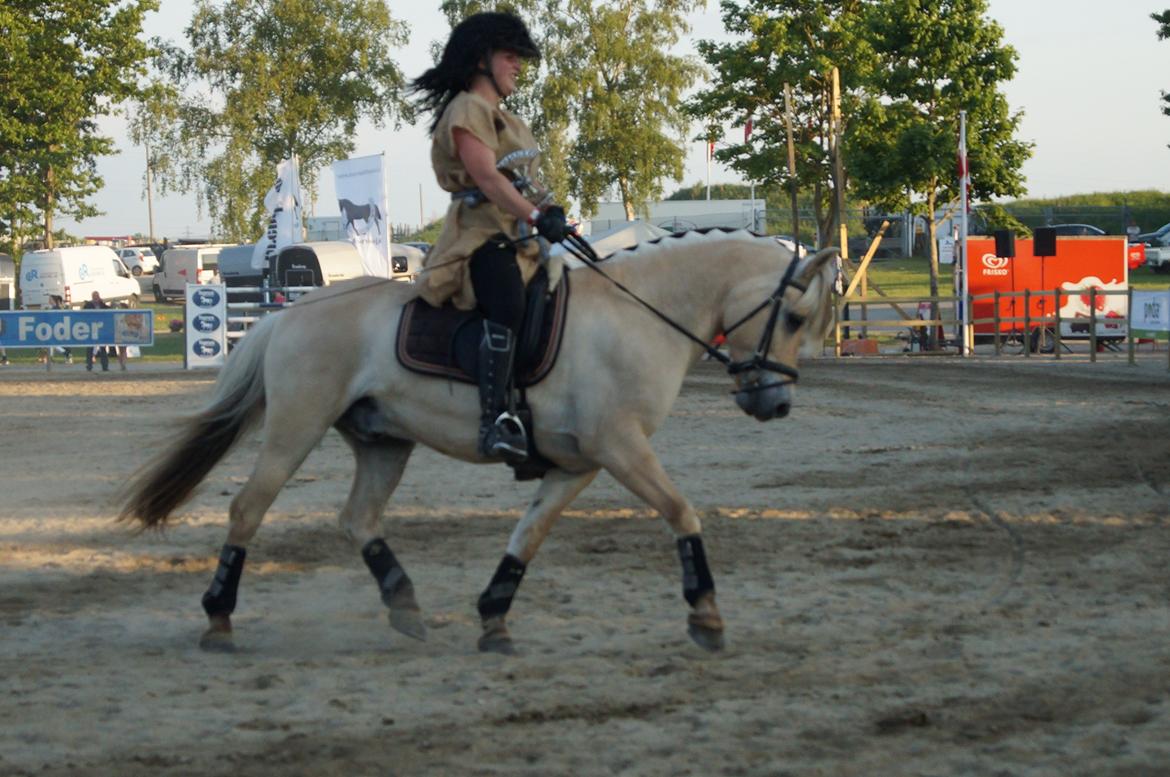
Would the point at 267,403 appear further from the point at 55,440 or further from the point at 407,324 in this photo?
the point at 55,440

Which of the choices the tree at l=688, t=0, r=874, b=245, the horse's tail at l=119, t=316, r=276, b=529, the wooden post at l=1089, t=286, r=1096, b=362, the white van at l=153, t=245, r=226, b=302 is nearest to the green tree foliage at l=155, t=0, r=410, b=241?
the white van at l=153, t=245, r=226, b=302

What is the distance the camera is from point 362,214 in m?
26.8

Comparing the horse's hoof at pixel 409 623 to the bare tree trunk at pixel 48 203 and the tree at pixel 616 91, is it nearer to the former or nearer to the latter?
the bare tree trunk at pixel 48 203

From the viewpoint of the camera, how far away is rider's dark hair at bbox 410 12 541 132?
22.3 feet

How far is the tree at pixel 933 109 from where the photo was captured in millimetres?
32938

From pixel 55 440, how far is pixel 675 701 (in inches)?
459

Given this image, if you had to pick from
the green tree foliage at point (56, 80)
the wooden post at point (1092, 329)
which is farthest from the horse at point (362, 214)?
the green tree foliage at point (56, 80)

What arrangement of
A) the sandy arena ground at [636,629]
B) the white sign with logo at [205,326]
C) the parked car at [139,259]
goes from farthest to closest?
1. the parked car at [139,259]
2. the white sign with logo at [205,326]
3. the sandy arena ground at [636,629]

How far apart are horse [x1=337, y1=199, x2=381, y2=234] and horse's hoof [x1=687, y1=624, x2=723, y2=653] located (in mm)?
20927

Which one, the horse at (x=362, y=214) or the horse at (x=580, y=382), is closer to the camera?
the horse at (x=580, y=382)

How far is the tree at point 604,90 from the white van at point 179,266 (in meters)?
14.3

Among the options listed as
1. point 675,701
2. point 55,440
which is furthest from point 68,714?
point 55,440

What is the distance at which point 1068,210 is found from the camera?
7012cm

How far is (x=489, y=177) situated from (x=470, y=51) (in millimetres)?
686
